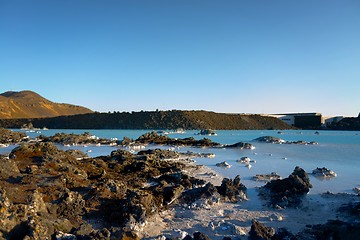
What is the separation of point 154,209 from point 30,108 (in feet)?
496

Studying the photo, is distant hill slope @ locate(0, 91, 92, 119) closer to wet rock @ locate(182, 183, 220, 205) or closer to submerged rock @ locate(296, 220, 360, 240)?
wet rock @ locate(182, 183, 220, 205)

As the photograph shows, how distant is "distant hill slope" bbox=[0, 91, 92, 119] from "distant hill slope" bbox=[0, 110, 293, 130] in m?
33.9

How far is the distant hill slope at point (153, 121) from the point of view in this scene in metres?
86.9

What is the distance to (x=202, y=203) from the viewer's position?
27.4ft

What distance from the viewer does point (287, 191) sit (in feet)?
29.8

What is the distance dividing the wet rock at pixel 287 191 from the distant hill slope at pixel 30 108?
123 metres

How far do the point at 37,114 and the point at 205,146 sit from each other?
12804cm

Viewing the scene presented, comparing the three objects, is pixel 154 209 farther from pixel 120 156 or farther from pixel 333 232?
pixel 120 156

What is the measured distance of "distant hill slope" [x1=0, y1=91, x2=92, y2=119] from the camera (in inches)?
4881

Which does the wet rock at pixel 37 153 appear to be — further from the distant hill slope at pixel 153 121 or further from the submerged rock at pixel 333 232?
the distant hill slope at pixel 153 121

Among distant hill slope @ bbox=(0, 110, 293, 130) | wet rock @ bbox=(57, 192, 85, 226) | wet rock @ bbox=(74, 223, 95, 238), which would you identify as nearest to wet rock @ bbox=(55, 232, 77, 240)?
wet rock @ bbox=(74, 223, 95, 238)

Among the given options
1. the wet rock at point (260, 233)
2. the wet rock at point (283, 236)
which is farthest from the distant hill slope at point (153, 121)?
the wet rock at point (283, 236)

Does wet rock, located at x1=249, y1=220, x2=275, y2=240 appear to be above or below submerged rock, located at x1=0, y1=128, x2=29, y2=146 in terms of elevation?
below

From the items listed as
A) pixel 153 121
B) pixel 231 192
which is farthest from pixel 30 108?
pixel 231 192
